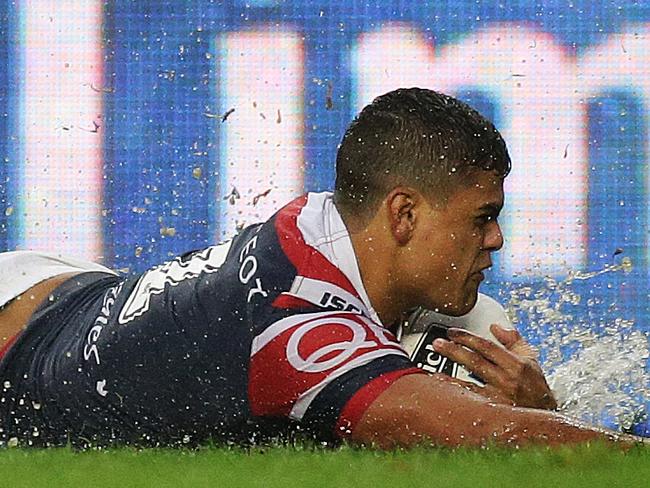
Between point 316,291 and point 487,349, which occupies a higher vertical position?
point 316,291

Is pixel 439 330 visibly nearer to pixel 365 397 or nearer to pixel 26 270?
pixel 365 397

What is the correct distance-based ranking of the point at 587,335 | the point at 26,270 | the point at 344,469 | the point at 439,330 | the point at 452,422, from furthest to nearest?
the point at 587,335 < the point at 26,270 < the point at 439,330 < the point at 452,422 < the point at 344,469

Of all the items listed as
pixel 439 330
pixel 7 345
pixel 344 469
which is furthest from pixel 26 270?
pixel 344 469

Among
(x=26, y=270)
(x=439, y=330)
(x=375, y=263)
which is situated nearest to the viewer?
(x=375, y=263)

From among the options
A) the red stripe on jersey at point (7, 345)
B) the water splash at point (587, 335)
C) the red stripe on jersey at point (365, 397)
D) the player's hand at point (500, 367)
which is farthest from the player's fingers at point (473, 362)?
the water splash at point (587, 335)

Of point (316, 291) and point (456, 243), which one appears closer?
point (316, 291)

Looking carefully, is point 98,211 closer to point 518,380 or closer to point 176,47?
point 176,47

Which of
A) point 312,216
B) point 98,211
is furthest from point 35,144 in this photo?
point 312,216

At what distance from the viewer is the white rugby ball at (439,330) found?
1780 mm

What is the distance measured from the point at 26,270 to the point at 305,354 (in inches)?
27.1

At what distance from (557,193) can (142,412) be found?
1.28m

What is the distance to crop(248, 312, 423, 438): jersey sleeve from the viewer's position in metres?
1.53

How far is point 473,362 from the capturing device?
1.74m

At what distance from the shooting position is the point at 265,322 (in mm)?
1606
